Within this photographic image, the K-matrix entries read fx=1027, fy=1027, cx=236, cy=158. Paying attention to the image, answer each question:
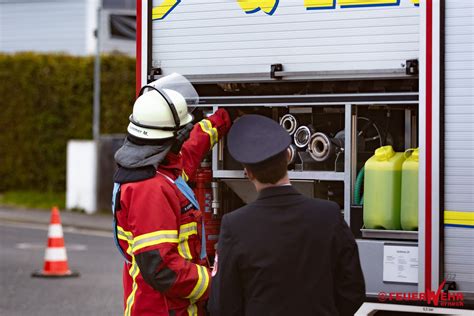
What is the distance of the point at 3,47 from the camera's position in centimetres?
2972

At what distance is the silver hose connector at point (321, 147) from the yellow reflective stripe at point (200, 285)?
52.3 inches

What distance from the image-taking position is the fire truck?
5.28 m

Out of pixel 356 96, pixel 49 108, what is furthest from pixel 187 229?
pixel 49 108

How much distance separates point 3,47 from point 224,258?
2673 cm

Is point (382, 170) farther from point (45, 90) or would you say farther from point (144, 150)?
point (45, 90)

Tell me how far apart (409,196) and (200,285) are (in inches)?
52.6

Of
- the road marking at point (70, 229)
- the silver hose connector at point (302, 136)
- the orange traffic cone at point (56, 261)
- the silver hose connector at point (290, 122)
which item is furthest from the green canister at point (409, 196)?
the road marking at point (70, 229)

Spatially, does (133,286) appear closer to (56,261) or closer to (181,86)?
(181,86)

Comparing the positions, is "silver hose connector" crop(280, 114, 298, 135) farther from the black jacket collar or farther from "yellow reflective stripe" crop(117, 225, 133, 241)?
the black jacket collar

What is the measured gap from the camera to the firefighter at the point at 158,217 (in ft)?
16.0

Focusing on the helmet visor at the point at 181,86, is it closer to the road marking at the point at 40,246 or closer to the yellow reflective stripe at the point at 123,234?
the yellow reflective stripe at the point at 123,234

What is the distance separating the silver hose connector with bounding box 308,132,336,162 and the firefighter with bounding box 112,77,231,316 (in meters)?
1.06

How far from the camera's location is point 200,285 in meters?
5.00

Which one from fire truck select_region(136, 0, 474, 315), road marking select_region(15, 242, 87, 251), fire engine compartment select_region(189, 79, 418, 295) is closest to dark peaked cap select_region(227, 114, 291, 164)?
fire truck select_region(136, 0, 474, 315)
